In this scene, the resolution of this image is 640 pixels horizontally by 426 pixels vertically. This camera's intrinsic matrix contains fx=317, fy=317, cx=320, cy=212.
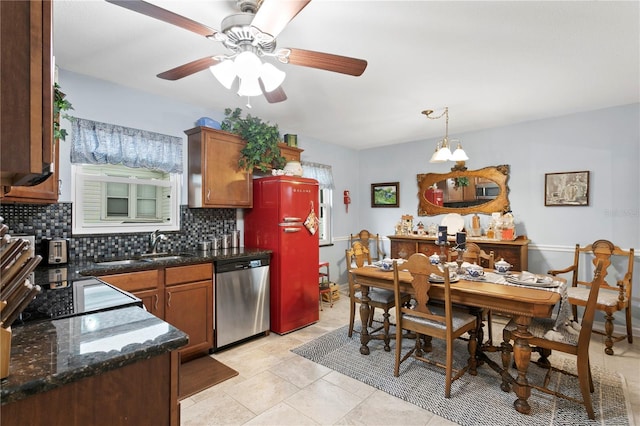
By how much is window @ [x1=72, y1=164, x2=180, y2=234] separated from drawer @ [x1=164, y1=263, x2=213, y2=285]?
0.73 metres

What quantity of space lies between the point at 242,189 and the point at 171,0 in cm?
201

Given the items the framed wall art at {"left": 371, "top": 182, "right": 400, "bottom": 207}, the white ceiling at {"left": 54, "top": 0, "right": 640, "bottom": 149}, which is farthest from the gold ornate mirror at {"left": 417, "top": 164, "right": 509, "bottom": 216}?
the white ceiling at {"left": 54, "top": 0, "right": 640, "bottom": 149}

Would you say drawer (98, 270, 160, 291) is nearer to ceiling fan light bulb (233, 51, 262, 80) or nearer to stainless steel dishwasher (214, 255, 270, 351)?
stainless steel dishwasher (214, 255, 270, 351)

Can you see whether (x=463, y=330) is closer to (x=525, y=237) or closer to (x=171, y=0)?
(x=525, y=237)

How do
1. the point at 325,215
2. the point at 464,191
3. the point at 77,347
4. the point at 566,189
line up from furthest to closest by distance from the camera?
the point at 325,215, the point at 464,191, the point at 566,189, the point at 77,347

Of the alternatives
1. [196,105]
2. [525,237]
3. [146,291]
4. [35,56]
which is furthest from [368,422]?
[196,105]

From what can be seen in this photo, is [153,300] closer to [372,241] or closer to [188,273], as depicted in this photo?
[188,273]

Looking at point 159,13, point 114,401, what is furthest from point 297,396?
point 159,13

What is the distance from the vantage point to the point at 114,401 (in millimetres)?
847

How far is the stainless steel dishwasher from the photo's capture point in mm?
3014

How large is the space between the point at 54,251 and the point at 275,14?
7.97ft

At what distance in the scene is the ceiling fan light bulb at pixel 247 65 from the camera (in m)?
1.66

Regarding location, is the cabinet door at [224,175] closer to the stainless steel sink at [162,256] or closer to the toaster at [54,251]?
the stainless steel sink at [162,256]

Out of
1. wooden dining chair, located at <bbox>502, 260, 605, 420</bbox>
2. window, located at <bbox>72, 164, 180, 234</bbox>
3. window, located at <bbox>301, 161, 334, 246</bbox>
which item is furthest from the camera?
window, located at <bbox>301, 161, 334, 246</bbox>
